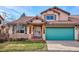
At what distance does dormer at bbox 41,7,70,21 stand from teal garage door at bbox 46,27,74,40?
0.22 meters

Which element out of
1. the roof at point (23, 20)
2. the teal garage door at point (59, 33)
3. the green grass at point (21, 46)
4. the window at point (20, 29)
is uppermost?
the roof at point (23, 20)

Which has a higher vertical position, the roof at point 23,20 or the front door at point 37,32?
the roof at point 23,20

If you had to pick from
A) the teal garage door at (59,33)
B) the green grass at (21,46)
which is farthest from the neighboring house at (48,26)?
the green grass at (21,46)

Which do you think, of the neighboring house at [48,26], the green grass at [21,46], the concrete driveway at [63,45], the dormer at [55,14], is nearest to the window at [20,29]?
the neighboring house at [48,26]

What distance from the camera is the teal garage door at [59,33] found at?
17.4ft

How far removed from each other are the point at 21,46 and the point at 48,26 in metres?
0.66

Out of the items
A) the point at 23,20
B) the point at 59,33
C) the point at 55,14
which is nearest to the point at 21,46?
the point at 23,20

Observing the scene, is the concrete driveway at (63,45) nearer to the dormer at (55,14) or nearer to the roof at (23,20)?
the dormer at (55,14)
